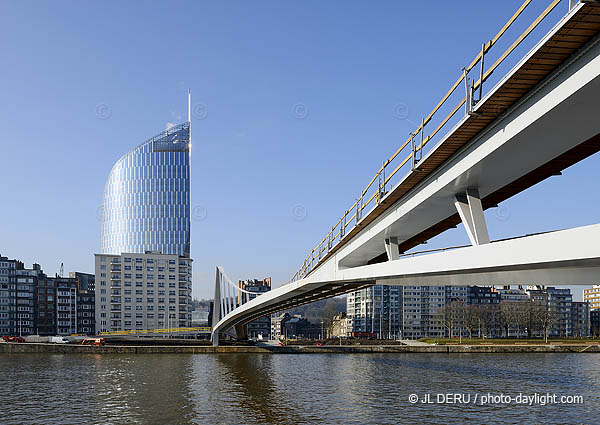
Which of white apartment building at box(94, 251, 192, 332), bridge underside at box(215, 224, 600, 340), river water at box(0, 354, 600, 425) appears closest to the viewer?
bridge underside at box(215, 224, 600, 340)

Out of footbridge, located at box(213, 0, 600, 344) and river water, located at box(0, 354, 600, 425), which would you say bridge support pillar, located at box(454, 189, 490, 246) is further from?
river water, located at box(0, 354, 600, 425)

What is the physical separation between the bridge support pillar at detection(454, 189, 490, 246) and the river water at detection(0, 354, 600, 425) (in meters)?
15.7

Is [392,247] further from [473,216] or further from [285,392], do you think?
[285,392]

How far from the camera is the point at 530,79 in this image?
520 inches

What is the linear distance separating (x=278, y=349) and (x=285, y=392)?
166ft

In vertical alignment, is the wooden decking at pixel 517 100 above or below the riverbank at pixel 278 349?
above

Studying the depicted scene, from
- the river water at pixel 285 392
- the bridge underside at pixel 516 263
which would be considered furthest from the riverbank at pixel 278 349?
the bridge underside at pixel 516 263

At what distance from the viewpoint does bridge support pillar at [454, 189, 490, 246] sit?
18.0m

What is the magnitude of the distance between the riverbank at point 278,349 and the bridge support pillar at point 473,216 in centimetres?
7554

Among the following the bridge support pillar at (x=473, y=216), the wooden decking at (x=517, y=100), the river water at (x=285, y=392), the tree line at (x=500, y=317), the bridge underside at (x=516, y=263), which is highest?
the wooden decking at (x=517, y=100)

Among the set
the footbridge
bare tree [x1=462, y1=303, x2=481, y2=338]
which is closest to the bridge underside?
the footbridge

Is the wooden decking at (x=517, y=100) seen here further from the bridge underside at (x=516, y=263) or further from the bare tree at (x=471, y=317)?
the bare tree at (x=471, y=317)

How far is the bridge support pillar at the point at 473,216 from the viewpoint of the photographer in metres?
18.0

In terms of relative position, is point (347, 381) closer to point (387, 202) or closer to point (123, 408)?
point (123, 408)
